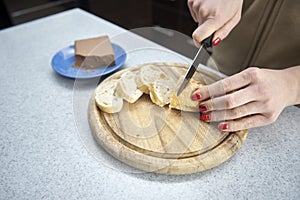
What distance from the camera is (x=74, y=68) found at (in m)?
0.89

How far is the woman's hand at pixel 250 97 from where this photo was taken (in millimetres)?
604

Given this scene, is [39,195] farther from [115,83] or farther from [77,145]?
[115,83]

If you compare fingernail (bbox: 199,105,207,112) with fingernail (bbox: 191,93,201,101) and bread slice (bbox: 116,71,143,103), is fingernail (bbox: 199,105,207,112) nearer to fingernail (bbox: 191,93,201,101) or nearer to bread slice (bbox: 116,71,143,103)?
fingernail (bbox: 191,93,201,101)

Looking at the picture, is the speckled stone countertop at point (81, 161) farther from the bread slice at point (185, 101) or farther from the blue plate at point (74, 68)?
the bread slice at point (185, 101)

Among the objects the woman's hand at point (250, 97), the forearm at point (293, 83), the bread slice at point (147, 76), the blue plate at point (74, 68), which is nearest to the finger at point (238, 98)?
the woman's hand at point (250, 97)

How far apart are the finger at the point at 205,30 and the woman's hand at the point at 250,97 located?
0.15 metres

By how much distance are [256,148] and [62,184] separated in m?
0.50

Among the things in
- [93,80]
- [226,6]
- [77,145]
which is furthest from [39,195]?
[226,6]

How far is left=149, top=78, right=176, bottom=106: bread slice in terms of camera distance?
0.71 metres

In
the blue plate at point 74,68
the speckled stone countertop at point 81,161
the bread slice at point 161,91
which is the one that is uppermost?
the bread slice at point 161,91

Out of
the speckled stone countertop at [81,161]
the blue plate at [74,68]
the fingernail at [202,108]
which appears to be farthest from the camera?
the blue plate at [74,68]

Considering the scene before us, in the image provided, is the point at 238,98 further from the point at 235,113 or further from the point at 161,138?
the point at 161,138

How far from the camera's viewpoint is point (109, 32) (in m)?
1.17

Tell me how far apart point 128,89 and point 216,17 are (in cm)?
34
